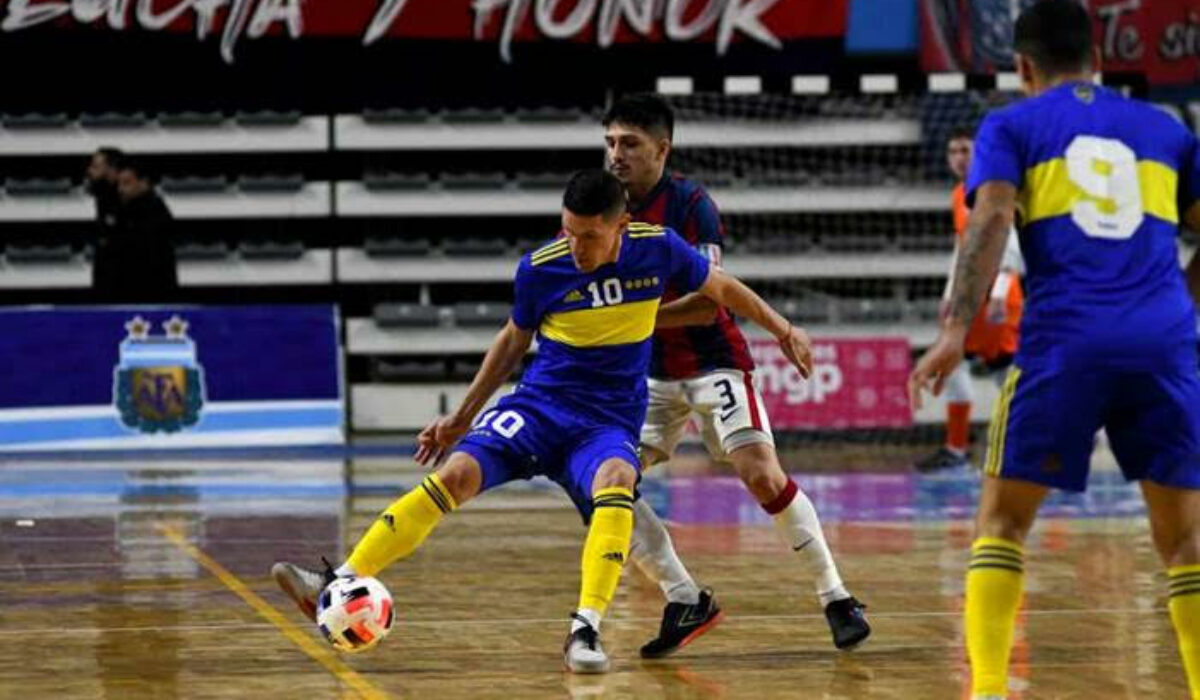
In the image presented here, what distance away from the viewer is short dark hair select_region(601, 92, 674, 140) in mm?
8992

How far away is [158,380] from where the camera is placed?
19.3m

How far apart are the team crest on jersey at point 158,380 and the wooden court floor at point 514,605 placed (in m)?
3.49

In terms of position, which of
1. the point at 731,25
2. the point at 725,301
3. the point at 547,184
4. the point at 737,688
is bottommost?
the point at 737,688

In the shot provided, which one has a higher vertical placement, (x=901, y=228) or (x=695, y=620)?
(x=901, y=228)

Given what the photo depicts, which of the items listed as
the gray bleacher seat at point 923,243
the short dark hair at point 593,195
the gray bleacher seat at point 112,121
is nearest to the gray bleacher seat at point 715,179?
the gray bleacher seat at point 923,243

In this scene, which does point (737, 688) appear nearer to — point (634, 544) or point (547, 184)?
point (634, 544)

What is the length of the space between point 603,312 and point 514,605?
1.95 metres

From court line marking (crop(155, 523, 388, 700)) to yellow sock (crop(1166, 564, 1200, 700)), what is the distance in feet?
8.15

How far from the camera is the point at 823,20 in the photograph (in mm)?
23578

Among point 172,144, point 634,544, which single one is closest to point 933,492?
point 634,544

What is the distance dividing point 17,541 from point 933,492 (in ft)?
21.6

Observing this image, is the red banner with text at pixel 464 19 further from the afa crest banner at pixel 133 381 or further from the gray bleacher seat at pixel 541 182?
the afa crest banner at pixel 133 381

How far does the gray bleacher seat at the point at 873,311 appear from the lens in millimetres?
23281

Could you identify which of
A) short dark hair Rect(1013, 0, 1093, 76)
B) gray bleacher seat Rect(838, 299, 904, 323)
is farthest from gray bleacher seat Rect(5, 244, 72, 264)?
short dark hair Rect(1013, 0, 1093, 76)
